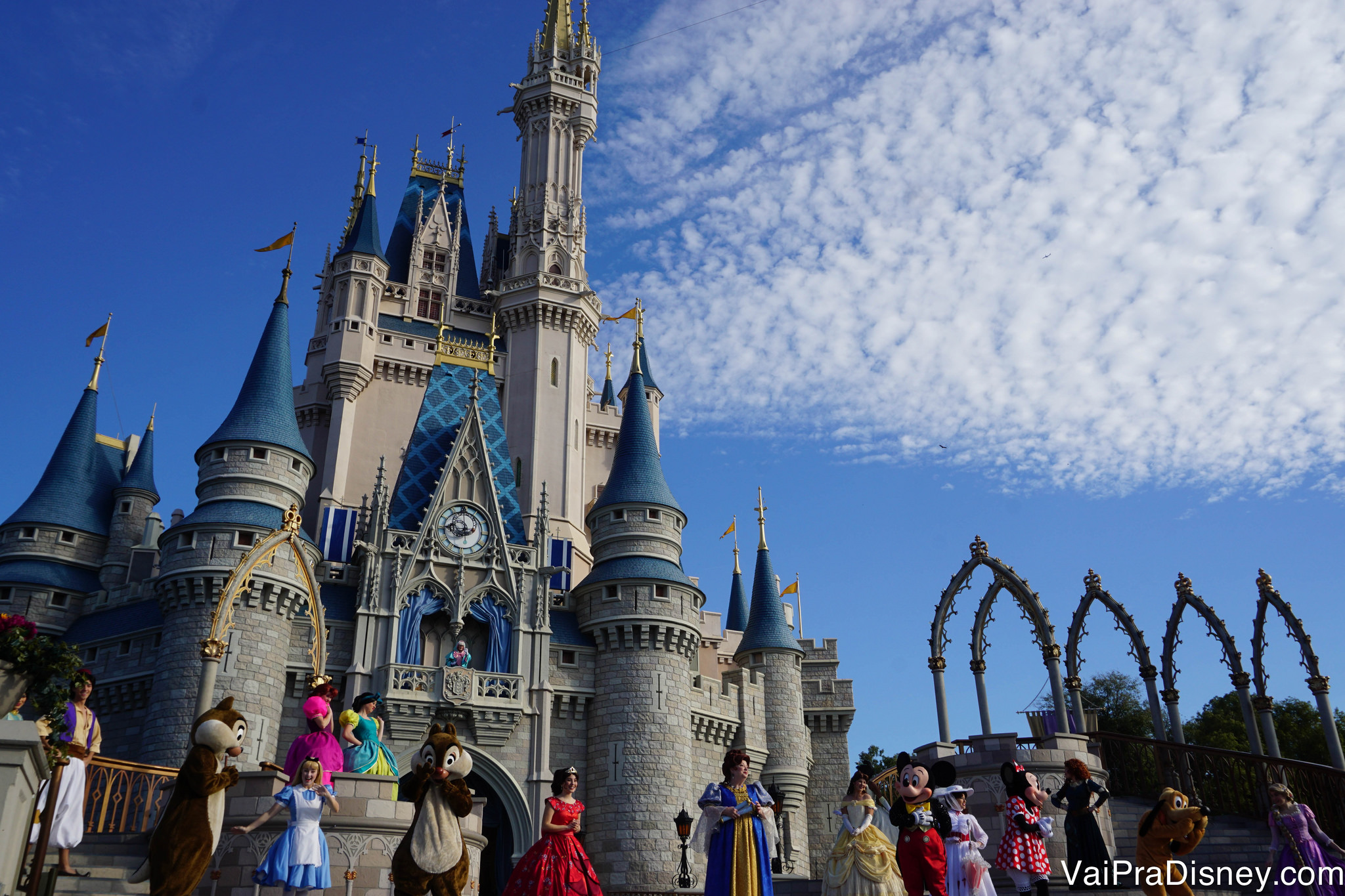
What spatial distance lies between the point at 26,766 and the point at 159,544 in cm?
1928

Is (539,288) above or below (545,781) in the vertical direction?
above

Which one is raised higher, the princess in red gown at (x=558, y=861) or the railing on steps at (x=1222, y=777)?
the railing on steps at (x=1222, y=777)

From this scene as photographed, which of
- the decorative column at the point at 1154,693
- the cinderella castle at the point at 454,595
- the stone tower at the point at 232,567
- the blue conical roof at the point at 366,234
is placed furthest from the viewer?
the blue conical roof at the point at 366,234

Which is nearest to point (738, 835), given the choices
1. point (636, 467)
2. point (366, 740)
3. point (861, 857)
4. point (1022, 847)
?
point (861, 857)

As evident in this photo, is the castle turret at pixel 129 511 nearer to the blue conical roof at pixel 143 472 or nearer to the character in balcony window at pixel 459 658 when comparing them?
the blue conical roof at pixel 143 472

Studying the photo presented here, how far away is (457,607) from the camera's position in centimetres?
2519

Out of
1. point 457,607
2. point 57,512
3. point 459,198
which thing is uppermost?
point 459,198

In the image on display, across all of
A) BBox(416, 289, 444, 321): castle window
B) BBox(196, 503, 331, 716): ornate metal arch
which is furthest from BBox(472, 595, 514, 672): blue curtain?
BBox(416, 289, 444, 321): castle window

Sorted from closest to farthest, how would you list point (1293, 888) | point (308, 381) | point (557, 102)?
point (1293, 888) < point (308, 381) < point (557, 102)

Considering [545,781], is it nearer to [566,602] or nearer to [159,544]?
[566,602]

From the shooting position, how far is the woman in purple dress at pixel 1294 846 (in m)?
10.2

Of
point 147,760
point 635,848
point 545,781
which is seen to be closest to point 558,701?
point 545,781

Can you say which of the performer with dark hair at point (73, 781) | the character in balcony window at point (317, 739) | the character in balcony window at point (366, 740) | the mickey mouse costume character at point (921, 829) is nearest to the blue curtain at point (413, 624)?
the character in balcony window at point (366, 740)

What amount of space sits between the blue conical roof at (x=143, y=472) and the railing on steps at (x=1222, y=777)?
80.9ft
